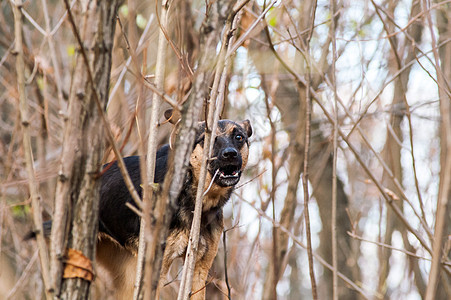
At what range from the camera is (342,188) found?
8.09 meters

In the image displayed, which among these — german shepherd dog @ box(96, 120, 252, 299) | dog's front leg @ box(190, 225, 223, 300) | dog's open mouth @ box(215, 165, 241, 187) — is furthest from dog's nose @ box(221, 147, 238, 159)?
dog's front leg @ box(190, 225, 223, 300)

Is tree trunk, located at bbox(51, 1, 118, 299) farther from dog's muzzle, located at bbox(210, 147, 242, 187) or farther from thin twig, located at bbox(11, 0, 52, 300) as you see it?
dog's muzzle, located at bbox(210, 147, 242, 187)

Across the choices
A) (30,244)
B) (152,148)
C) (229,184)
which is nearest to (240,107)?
(229,184)

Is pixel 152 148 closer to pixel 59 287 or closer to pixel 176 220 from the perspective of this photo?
pixel 59 287

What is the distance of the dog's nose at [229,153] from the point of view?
4.35 meters

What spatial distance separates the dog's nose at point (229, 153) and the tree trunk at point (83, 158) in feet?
8.56

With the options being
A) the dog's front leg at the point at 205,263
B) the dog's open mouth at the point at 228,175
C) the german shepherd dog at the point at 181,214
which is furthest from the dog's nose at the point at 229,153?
the dog's front leg at the point at 205,263

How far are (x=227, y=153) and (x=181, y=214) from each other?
0.67 metres

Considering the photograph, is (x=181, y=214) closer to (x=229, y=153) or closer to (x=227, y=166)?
(x=227, y=166)

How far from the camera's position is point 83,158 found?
1732mm

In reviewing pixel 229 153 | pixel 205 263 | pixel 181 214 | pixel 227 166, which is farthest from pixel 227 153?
pixel 205 263

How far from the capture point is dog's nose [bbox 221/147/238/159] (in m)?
4.35

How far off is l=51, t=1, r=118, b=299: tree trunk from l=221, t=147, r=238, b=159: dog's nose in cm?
261

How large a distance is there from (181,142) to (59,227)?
1.60 feet
